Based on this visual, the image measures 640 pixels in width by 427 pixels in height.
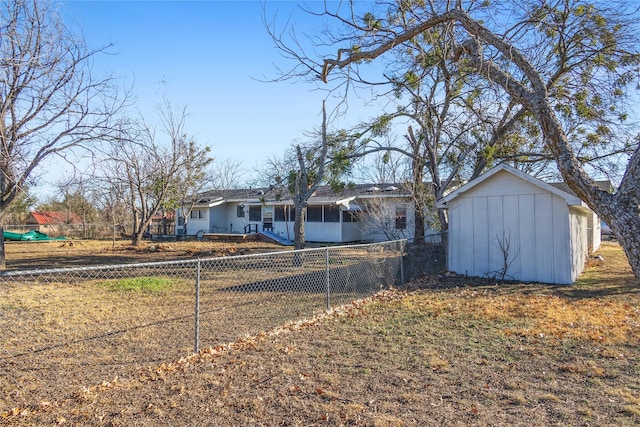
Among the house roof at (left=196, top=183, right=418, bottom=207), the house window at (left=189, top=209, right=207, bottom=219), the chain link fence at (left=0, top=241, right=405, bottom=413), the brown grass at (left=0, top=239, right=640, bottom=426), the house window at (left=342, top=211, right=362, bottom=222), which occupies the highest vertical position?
the house roof at (left=196, top=183, right=418, bottom=207)

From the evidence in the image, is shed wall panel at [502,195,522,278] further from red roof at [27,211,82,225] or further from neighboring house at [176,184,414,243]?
red roof at [27,211,82,225]

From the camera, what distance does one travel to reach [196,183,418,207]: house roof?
20.2 m

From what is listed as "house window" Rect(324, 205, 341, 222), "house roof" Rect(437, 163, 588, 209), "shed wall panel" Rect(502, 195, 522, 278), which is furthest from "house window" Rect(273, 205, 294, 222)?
"shed wall panel" Rect(502, 195, 522, 278)

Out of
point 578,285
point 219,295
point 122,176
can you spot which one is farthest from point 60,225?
point 578,285

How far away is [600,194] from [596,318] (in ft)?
14.8

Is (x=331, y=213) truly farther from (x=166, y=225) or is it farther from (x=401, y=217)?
(x=166, y=225)

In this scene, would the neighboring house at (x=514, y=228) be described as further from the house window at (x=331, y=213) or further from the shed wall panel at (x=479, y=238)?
the house window at (x=331, y=213)

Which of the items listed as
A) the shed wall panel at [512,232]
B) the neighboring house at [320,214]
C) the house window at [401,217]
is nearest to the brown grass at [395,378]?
the shed wall panel at [512,232]

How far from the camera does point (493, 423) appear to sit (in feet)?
10.6

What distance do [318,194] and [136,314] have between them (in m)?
20.0

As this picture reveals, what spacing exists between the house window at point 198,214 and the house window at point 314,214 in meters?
9.63

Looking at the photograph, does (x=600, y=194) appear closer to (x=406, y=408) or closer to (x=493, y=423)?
(x=493, y=423)

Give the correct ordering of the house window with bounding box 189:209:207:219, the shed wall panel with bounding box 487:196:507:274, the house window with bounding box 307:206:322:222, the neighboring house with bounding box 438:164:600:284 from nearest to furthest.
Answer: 1. the neighboring house with bounding box 438:164:600:284
2. the shed wall panel with bounding box 487:196:507:274
3. the house window with bounding box 307:206:322:222
4. the house window with bounding box 189:209:207:219

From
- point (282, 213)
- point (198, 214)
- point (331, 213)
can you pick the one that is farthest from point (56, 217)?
point (331, 213)
